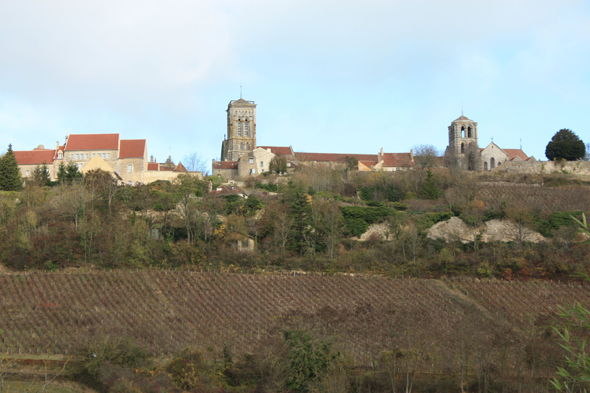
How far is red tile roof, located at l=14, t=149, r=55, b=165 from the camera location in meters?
50.4

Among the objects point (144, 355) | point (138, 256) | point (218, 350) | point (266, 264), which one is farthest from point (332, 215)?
point (144, 355)

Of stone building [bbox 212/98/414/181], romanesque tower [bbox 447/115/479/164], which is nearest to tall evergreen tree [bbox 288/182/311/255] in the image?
stone building [bbox 212/98/414/181]

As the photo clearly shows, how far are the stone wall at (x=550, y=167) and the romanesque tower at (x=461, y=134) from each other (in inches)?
488

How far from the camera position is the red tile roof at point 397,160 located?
195 feet

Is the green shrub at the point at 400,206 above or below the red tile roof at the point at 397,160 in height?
below

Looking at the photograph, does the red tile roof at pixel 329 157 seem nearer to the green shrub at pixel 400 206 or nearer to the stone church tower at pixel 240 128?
the stone church tower at pixel 240 128

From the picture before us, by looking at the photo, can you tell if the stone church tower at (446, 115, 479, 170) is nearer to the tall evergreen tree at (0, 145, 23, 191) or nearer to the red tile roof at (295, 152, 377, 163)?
the red tile roof at (295, 152, 377, 163)

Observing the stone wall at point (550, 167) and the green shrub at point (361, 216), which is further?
the stone wall at point (550, 167)

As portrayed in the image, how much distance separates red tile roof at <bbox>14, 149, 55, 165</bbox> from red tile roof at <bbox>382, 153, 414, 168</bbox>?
3412 centimetres

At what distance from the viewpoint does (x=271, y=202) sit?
133 feet

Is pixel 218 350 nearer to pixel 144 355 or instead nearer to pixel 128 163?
pixel 144 355

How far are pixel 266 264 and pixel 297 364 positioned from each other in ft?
52.4

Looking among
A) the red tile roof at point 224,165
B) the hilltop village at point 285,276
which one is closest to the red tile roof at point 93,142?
the hilltop village at point 285,276

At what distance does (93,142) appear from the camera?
51.6 m
